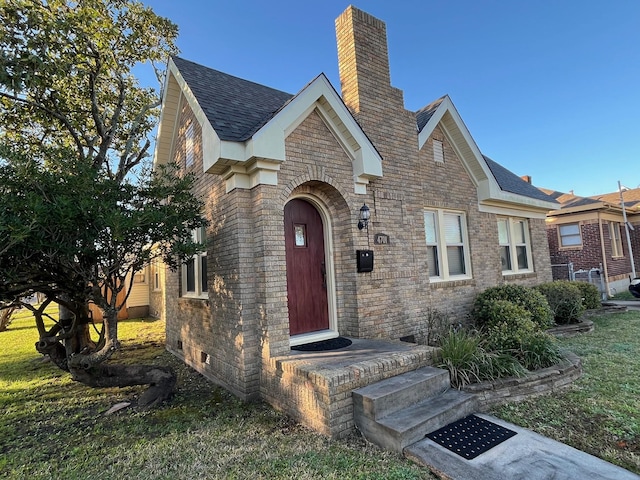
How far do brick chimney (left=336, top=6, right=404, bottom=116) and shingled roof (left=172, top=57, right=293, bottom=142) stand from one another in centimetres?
162

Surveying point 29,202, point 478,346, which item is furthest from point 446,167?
point 29,202

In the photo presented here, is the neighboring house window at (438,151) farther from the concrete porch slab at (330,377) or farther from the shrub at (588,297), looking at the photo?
the shrub at (588,297)

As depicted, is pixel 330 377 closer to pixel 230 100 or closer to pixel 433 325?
pixel 433 325

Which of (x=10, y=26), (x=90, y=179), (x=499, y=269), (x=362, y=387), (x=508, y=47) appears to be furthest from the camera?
(x=508, y=47)

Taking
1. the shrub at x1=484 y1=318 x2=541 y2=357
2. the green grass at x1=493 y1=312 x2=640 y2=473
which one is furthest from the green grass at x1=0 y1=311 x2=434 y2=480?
the shrub at x1=484 y1=318 x2=541 y2=357

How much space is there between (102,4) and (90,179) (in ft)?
23.4

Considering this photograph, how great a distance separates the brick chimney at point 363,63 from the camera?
7031 mm

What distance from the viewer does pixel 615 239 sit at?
1709 centimetres

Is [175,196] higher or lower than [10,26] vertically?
lower

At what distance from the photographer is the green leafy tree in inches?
155

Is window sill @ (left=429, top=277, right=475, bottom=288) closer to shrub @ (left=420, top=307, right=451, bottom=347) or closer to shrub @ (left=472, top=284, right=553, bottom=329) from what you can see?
shrub @ (left=472, top=284, right=553, bottom=329)

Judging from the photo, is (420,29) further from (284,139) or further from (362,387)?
(362,387)

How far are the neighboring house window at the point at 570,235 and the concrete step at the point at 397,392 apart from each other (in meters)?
16.4

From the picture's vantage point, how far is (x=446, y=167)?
348 inches
